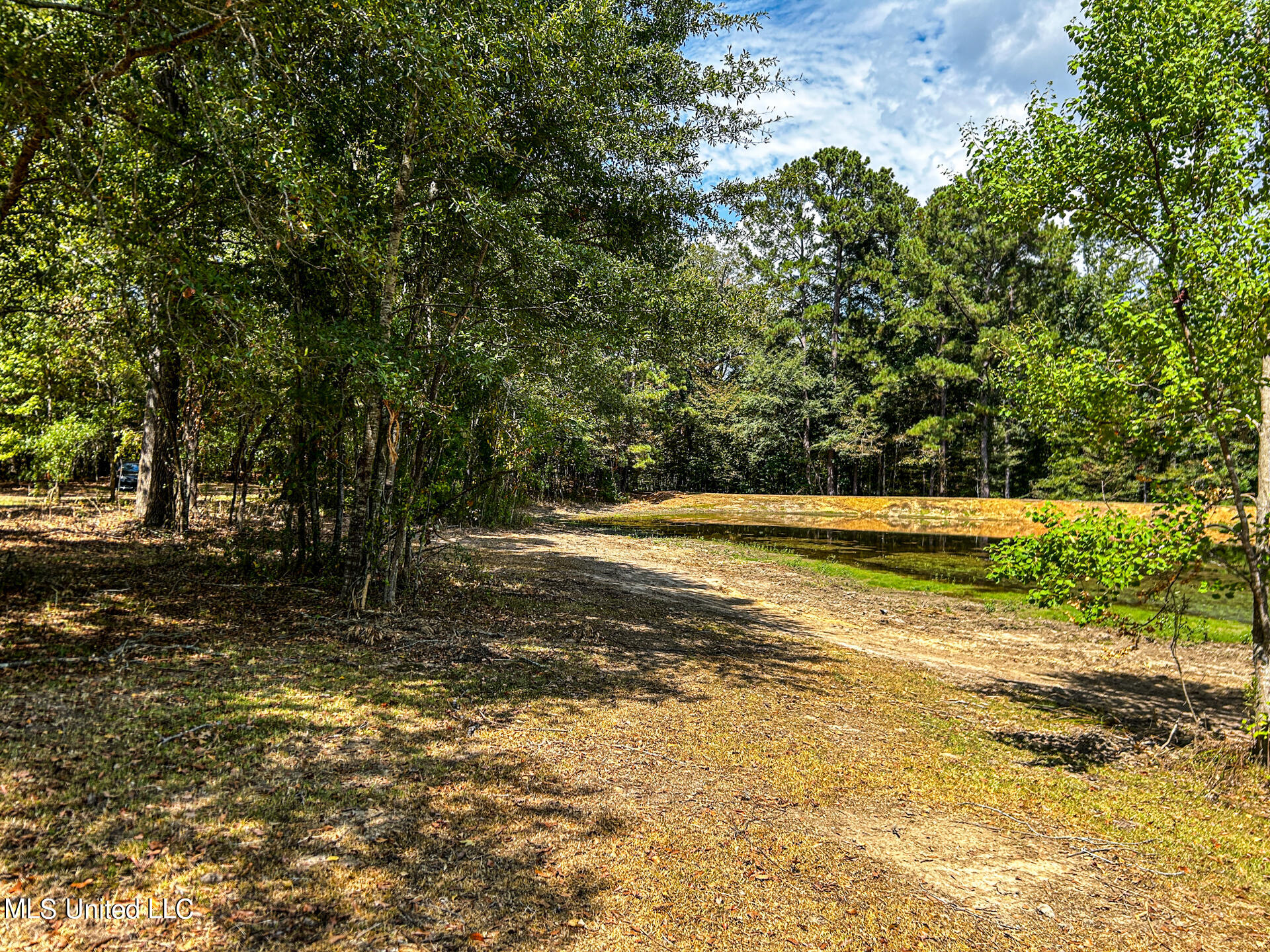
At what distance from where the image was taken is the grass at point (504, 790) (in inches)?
113

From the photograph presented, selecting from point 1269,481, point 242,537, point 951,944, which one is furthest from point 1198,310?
point 242,537

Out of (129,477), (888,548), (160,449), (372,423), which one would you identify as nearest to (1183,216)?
Result: (372,423)

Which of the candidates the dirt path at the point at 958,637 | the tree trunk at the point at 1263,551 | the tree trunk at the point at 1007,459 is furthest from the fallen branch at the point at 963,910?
the tree trunk at the point at 1007,459

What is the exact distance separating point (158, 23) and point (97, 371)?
9768 mm

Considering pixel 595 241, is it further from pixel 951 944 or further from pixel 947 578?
pixel 947 578

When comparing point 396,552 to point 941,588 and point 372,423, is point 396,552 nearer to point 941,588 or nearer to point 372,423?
point 372,423

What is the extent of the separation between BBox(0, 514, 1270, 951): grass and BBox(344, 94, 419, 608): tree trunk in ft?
1.73

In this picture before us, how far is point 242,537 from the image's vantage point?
8.88m

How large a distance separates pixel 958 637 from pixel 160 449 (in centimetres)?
1445

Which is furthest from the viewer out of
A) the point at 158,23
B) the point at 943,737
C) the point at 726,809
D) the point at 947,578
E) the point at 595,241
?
the point at 947,578

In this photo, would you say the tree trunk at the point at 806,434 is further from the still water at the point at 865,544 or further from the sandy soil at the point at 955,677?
the sandy soil at the point at 955,677

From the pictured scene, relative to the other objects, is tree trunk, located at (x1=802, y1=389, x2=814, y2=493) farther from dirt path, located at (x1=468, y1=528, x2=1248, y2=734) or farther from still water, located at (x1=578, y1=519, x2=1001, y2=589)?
dirt path, located at (x1=468, y1=528, x2=1248, y2=734)

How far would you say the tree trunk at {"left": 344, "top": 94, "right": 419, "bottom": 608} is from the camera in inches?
259

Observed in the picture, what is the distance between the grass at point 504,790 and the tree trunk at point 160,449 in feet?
11.4
